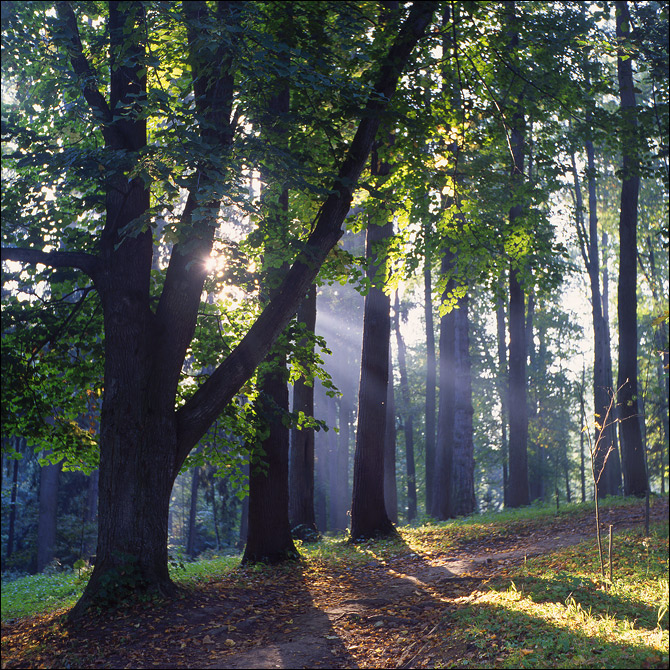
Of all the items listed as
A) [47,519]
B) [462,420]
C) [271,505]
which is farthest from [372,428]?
[47,519]

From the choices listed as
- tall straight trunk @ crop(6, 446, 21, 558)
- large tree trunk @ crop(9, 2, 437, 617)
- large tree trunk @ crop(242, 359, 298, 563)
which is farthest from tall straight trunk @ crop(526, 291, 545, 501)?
tall straight trunk @ crop(6, 446, 21, 558)

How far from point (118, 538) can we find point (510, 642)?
14.4 feet

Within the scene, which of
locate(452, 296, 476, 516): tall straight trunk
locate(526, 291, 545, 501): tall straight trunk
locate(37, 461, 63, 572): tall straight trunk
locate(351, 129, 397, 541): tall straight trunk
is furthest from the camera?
locate(526, 291, 545, 501): tall straight trunk

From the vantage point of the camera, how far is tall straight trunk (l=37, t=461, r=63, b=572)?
21.4m

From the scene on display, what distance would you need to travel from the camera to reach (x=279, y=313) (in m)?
7.73

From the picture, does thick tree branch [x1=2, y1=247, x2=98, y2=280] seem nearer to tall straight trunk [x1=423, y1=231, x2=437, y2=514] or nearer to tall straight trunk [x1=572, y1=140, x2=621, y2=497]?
tall straight trunk [x1=572, y1=140, x2=621, y2=497]

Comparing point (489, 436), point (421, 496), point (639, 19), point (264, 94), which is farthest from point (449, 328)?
point (421, 496)

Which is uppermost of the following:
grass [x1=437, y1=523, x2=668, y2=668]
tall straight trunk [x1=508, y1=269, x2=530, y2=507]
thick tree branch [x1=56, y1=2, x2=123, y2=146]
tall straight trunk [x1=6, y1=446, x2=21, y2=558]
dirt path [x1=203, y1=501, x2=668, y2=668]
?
thick tree branch [x1=56, y1=2, x2=123, y2=146]

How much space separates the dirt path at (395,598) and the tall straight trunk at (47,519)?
1560 cm

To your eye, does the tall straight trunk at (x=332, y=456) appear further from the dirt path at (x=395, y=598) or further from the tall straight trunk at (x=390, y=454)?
the dirt path at (x=395, y=598)

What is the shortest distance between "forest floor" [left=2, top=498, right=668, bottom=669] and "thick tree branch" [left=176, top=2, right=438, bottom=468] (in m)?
1.93

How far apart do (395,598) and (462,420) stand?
36.0ft

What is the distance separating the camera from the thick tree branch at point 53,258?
7270 millimetres

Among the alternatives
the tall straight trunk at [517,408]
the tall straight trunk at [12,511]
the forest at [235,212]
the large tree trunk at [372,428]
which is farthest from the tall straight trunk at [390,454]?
the tall straight trunk at [12,511]
